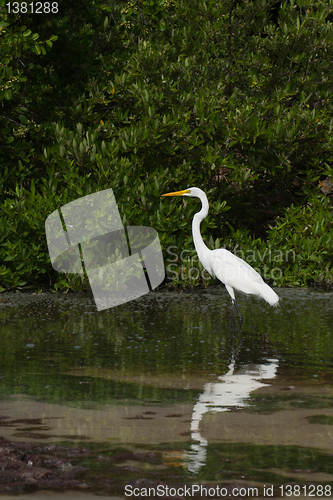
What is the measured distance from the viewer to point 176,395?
505cm

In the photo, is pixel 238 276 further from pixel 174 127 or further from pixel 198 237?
pixel 174 127

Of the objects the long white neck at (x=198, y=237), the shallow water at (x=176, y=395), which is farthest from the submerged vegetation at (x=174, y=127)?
the shallow water at (x=176, y=395)

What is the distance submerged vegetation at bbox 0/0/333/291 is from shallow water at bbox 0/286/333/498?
7.53 ft

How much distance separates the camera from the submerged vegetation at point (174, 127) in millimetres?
10844

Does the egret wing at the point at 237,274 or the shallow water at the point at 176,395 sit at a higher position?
the shallow water at the point at 176,395

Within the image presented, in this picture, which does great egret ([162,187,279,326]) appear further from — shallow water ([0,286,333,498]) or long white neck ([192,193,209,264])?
shallow water ([0,286,333,498])

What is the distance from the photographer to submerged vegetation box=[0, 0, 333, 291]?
35.6ft

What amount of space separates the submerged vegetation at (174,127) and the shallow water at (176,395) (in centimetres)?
229

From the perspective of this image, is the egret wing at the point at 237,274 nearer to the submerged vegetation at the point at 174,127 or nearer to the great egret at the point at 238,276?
the great egret at the point at 238,276

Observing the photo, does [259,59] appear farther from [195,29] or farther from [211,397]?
[211,397]

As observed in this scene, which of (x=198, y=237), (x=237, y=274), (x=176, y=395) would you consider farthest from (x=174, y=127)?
(x=176, y=395)

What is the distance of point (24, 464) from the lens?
11.3 feet

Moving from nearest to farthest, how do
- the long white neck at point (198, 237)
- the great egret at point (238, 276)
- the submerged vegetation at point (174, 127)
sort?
the great egret at point (238, 276) → the long white neck at point (198, 237) → the submerged vegetation at point (174, 127)

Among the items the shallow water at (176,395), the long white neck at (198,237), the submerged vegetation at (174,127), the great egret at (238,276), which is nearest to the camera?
the shallow water at (176,395)
